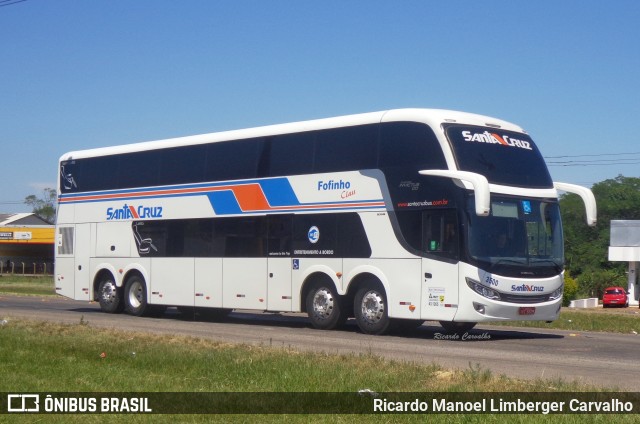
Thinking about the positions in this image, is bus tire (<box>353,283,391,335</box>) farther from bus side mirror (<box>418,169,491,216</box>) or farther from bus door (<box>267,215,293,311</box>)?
bus side mirror (<box>418,169,491,216</box>)

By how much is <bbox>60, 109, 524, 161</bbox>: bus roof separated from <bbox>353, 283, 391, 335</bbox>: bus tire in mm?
3502

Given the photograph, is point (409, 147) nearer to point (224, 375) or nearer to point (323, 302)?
point (323, 302)

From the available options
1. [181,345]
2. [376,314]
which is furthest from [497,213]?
[181,345]

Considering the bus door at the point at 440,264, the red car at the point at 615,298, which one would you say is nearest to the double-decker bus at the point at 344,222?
the bus door at the point at 440,264

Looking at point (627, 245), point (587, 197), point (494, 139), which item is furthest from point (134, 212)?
point (627, 245)

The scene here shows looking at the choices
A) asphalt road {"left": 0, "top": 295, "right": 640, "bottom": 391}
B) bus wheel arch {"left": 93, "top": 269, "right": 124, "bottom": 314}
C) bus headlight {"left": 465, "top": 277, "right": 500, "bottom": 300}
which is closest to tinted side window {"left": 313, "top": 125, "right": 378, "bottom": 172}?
bus headlight {"left": 465, "top": 277, "right": 500, "bottom": 300}

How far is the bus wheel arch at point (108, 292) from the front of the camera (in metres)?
26.7

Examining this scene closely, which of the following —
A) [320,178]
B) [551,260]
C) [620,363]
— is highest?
[320,178]

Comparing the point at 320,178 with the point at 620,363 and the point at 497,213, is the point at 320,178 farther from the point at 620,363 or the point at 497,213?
the point at 620,363

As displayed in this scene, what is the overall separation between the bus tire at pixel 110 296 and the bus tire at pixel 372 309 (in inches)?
347

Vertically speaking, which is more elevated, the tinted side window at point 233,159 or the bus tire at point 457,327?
the tinted side window at point 233,159

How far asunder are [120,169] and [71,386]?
1620 cm

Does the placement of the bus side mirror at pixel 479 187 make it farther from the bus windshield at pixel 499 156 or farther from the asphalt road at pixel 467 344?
the asphalt road at pixel 467 344

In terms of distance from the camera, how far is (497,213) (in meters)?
18.6
